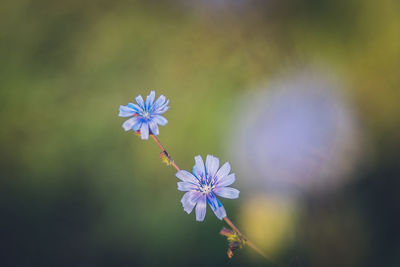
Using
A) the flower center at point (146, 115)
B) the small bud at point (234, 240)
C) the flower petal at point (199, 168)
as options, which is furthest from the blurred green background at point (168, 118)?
the flower center at point (146, 115)

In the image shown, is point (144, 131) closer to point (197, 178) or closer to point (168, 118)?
point (197, 178)

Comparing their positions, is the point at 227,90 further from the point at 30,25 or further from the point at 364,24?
the point at 30,25

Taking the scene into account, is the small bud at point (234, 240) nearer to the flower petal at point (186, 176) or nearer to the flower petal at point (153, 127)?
the flower petal at point (186, 176)

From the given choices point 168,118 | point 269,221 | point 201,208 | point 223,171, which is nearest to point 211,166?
point 223,171

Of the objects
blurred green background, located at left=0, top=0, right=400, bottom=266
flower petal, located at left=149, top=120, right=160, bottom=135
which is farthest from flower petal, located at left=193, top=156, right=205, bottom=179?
blurred green background, located at left=0, top=0, right=400, bottom=266

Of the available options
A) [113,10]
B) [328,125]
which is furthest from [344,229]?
[113,10]

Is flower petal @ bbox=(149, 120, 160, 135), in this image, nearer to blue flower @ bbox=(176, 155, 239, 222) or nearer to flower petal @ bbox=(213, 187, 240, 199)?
blue flower @ bbox=(176, 155, 239, 222)
